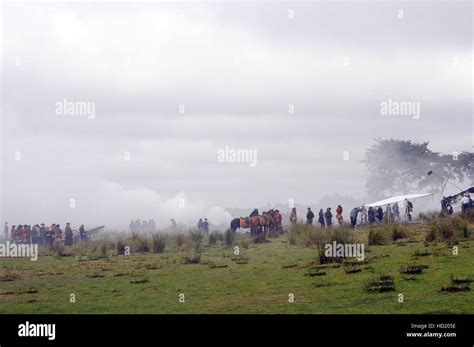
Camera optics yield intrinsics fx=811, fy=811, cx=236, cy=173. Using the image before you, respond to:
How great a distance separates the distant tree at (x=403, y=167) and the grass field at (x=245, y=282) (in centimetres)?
2987

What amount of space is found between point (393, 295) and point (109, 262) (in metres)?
13.2

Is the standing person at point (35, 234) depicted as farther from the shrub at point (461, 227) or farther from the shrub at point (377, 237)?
the shrub at point (461, 227)

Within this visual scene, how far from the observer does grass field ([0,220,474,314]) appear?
1805 cm

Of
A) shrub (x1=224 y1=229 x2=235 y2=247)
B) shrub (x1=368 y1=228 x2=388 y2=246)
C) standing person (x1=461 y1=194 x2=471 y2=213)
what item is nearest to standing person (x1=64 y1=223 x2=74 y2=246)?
shrub (x1=224 y1=229 x2=235 y2=247)

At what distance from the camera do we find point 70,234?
3925cm

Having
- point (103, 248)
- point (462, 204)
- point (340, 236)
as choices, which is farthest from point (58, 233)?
point (462, 204)

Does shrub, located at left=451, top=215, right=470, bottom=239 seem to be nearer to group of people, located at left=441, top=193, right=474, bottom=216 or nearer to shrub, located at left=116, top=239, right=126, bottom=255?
group of people, located at left=441, top=193, right=474, bottom=216

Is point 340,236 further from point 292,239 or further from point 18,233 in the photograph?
point 18,233

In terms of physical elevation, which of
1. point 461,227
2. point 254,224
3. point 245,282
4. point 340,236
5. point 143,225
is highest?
point 143,225

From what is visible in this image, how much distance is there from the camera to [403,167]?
203 ft

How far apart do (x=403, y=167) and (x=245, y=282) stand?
42.3 m

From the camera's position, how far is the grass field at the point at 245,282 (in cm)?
1805

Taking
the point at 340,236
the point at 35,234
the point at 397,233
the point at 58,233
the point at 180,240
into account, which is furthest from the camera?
the point at 58,233
